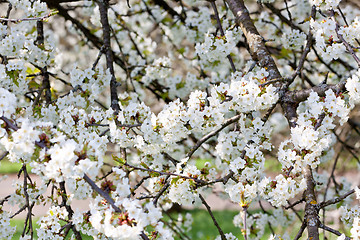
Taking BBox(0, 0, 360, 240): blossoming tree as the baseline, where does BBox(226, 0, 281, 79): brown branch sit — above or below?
above

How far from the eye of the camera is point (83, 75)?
2682 millimetres

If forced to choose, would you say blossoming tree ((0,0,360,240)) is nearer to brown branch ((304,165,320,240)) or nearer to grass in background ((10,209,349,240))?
brown branch ((304,165,320,240))

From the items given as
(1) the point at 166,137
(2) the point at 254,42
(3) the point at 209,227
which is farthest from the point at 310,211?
(3) the point at 209,227

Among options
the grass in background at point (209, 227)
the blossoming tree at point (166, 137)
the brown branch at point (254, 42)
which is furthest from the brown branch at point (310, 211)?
the grass in background at point (209, 227)

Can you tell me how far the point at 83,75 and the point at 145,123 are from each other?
0.74 metres

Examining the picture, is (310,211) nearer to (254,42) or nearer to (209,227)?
(254,42)

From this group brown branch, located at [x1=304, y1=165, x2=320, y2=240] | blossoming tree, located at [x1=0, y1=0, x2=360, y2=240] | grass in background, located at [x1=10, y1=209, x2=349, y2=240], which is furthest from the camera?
grass in background, located at [x1=10, y1=209, x2=349, y2=240]

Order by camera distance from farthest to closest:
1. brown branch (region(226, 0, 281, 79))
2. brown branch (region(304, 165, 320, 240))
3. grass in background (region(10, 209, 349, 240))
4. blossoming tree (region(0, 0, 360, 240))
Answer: grass in background (region(10, 209, 349, 240)) → brown branch (region(226, 0, 281, 79)) → brown branch (region(304, 165, 320, 240)) → blossoming tree (region(0, 0, 360, 240))

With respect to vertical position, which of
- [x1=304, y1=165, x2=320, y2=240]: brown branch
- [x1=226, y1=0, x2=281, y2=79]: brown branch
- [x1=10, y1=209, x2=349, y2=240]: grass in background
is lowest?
[x1=304, y1=165, x2=320, y2=240]: brown branch

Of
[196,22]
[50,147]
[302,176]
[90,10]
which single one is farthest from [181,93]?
[50,147]

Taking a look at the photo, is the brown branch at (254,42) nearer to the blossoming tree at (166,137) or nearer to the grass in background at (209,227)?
the blossoming tree at (166,137)

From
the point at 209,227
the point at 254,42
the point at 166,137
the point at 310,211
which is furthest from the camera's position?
the point at 209,227

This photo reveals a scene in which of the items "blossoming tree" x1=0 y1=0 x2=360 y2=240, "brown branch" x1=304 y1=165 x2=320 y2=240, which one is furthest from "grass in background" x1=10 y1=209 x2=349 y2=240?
"brown branch" x1=304 y1=165 x2=320 y2=240

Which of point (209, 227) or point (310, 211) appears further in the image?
point (209, 227)
